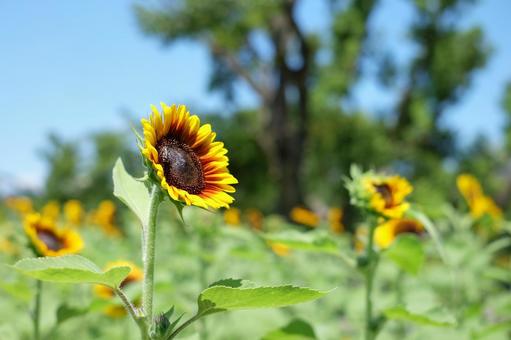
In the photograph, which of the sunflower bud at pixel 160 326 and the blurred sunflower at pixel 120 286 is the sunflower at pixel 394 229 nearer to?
the blurred sunflower at pixel 120 286

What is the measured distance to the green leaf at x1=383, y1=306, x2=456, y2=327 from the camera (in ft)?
3.62

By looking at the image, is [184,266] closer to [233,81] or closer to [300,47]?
[300,47]

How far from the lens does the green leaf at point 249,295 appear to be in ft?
2.32

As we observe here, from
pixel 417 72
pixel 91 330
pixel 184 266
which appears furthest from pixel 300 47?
pixel 91 330

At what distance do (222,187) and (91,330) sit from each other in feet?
4.95

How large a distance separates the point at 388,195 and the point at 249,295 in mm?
703

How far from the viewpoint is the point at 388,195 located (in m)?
1.35

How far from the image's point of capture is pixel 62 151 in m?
10.9

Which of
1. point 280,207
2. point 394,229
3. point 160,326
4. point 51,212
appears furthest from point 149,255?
point 280,207

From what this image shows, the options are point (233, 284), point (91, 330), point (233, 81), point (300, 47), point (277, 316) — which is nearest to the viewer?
point (233, 284)

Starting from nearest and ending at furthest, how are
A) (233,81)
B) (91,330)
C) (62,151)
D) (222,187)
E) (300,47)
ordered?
(222,187) → (91,330) → (62,151) → (300,47) → (233,81)

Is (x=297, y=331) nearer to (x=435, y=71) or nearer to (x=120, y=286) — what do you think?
(x=120, y=286)

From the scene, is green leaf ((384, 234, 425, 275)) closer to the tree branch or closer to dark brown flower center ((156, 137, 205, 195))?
dark brown flower center ((156, 137, 205, 195))

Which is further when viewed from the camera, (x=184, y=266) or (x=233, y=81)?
(x=233, y=81)
